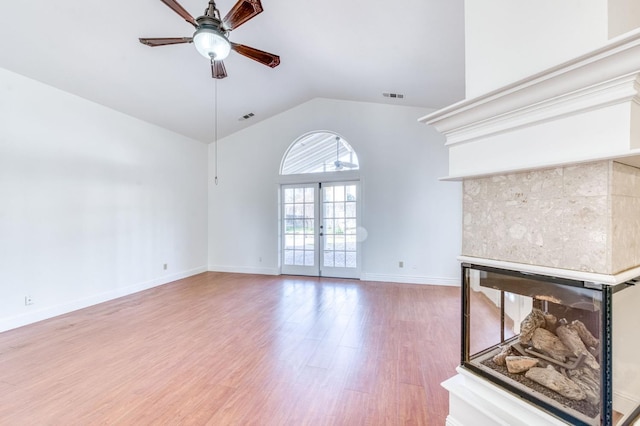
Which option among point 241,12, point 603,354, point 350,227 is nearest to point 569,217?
point 603,354

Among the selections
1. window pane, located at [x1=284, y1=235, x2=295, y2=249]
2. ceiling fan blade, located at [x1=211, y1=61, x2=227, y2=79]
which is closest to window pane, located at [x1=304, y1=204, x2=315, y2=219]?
window pane, located at [x1=284, y1=235, x2=295, y2=249]

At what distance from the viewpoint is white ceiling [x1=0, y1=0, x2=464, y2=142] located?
8.38ft

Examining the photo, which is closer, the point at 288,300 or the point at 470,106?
the point at 470,106

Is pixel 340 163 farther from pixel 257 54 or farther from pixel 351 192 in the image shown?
pixel 257 54

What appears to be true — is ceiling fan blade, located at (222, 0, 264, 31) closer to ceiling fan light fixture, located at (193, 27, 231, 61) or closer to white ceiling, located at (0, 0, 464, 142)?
ceiling fan light fixture, located at (193, 27, 231, 61)

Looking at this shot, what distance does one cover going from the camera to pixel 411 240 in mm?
5000

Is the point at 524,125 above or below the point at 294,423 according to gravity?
above

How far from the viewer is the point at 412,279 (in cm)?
500

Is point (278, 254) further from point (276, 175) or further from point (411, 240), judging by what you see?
point (411, 240)

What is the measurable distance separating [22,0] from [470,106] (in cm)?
369

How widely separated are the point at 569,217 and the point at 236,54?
3811mm

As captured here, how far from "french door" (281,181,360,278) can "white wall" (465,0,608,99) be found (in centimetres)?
401

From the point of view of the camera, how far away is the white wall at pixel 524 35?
98cm

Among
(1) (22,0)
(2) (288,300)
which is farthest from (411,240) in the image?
(1) (22,0)
